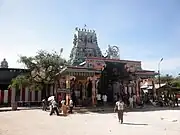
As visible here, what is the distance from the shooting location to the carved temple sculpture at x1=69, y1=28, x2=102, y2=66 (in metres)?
50.3

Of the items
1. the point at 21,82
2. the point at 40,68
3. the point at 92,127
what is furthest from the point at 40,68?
the point at 92,127

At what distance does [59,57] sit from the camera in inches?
1221

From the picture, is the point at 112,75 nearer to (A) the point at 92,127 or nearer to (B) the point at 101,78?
(B) the point at 101,78

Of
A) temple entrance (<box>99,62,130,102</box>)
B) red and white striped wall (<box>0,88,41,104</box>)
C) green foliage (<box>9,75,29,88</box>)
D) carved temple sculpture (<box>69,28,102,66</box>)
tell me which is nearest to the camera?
temple entrance (<box>99,62,130,102</box>)

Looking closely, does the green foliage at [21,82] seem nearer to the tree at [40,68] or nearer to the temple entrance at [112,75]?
the tree at [40,68]

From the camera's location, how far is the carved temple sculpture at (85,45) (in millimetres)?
50253

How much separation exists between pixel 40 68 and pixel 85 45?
22698mm

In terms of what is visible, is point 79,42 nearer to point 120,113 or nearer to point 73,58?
point 73,58

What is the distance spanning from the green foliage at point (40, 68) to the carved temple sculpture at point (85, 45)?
1825 centimetres

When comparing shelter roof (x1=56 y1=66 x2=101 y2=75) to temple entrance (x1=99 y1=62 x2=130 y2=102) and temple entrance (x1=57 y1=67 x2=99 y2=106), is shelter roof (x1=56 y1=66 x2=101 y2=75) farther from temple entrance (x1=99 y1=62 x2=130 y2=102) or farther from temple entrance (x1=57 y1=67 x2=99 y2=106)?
temple entrance (x1=99 y1=62 x2=130 y2=102)

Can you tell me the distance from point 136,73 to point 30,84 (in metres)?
13.5

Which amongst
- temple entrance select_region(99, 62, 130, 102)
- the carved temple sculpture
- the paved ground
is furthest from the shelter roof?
the carved temple sculpture

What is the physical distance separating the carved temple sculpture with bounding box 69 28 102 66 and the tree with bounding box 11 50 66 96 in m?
18.2

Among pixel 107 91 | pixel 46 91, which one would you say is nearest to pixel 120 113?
pixel 107 91
